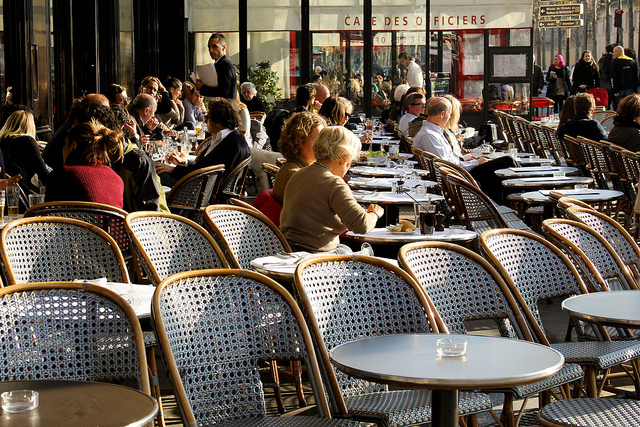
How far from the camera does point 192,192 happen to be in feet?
22.4

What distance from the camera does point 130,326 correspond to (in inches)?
101

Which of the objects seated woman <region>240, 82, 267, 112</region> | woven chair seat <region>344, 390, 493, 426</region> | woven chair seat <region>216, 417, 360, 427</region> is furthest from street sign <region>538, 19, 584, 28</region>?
woven chair seat <region>216, 417, 360, 427</region>

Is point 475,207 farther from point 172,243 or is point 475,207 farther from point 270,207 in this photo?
point 172,243

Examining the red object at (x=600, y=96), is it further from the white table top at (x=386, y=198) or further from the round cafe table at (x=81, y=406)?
the round cafe table at (x=81, y=406)

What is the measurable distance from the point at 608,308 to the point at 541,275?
644 millimetres

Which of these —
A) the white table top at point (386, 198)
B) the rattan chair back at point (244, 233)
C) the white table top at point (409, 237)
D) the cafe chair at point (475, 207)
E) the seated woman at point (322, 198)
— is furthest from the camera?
the cafe chair at point (475, 207)

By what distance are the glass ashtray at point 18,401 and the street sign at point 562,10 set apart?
26.9 meters

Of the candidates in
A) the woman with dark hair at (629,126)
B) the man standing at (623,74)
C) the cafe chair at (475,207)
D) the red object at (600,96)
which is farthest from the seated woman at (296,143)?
the man standing at (623,74)

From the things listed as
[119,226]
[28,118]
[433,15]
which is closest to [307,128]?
[119,226]

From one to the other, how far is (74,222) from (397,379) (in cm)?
208

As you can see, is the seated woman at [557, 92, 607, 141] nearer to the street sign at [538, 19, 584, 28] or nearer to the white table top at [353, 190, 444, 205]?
the white table top at [353, 190, 444, 205]

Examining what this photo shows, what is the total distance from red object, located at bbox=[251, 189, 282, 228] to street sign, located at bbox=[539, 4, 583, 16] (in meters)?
23.5

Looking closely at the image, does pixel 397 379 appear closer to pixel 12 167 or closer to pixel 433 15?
pixel 12 167

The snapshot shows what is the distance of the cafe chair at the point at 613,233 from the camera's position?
436 cm
